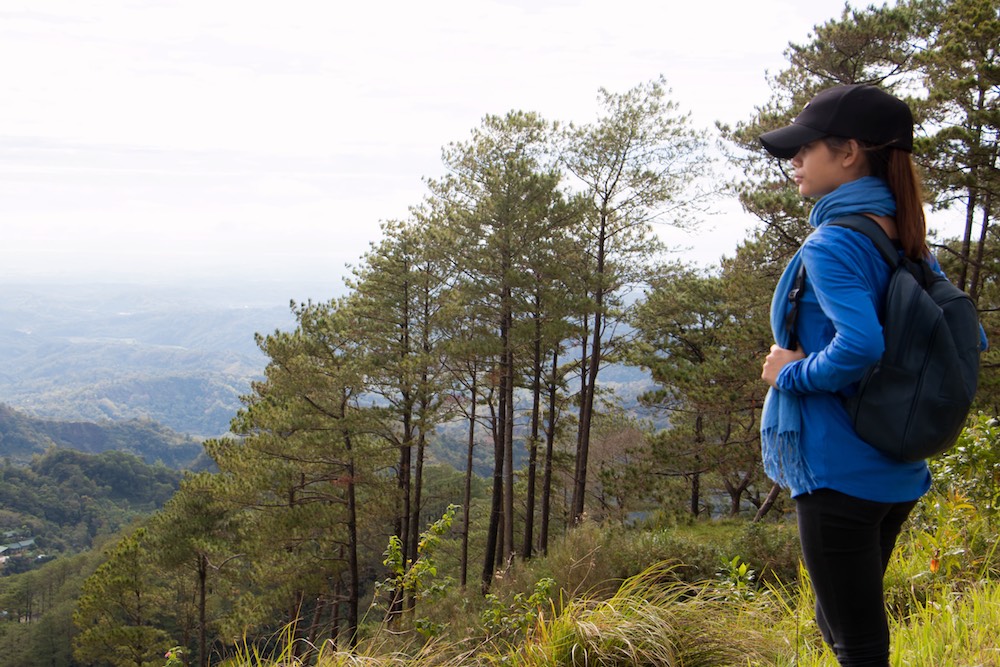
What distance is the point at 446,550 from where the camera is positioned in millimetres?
23000

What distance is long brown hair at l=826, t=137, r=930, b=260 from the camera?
1.45m

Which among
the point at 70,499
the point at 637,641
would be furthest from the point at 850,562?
the point at 70,499

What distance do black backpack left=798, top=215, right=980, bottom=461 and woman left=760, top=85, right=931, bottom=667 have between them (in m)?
0.04

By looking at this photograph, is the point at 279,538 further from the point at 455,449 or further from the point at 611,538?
the point at 455,449

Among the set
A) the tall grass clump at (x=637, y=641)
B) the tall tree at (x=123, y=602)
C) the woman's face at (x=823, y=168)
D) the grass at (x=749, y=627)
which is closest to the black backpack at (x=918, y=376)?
the woman's face at (x=823, y=168)

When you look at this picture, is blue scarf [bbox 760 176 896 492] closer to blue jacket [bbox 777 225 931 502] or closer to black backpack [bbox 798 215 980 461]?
blue jacket [bbox 777 225 931 502]

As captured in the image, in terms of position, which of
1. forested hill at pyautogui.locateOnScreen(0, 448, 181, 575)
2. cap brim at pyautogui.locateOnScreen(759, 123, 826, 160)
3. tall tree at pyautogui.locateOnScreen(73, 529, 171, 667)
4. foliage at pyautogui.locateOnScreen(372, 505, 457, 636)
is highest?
cap brim at pyautogui.locateOnScreen(759, 123, 826, 160)

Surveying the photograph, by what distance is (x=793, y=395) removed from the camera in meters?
1.49

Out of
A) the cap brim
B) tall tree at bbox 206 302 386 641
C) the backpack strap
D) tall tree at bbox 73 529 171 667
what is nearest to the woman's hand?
the backpack strap

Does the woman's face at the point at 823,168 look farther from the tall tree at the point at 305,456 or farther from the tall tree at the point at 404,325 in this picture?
the tall tree at the point at 305,456

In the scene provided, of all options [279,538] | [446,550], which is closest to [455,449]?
[446,550]

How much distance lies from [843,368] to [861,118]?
0.56 m

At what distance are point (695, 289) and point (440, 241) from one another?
5228mm

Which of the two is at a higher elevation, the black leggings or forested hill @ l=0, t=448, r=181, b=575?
the black leggings
